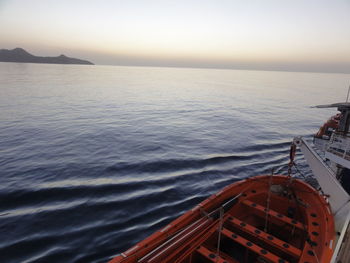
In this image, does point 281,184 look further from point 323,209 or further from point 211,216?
point 211,216

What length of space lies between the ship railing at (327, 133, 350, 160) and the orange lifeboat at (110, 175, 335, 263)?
6628 mm

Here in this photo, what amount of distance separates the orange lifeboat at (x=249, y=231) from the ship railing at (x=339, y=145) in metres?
6.63

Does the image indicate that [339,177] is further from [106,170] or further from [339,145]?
[106,170]

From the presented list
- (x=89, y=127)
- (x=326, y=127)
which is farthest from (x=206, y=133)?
(x=89, y=127)

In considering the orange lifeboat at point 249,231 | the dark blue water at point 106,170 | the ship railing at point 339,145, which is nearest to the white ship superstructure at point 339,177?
the ship railing at point 339,145

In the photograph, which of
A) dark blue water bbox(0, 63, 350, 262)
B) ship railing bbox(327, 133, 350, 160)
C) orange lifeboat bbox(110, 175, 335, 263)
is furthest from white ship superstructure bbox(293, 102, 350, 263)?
dark blue water bbox(0, 63, 350, 262)

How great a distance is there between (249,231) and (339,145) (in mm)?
11562

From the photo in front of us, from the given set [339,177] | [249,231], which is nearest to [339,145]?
[339,177]

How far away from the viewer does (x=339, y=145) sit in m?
15.1

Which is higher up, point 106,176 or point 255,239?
point 255,239

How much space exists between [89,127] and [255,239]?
989 inches

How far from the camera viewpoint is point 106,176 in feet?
52.1

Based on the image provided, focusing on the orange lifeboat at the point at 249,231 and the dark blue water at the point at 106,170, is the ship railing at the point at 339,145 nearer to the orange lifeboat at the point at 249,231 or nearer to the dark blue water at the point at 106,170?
the dark blue water at the point at 106,170

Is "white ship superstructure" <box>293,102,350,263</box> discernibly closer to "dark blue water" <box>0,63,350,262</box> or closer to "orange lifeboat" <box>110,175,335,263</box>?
"orange lifeboat" <box>110,175,335,263</box>
